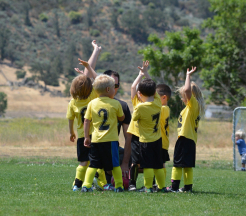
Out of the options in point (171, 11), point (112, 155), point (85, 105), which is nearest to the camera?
point (112, 155)

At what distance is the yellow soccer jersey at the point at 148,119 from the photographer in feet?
18.8

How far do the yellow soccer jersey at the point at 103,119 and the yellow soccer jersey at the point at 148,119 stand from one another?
0.35 metres

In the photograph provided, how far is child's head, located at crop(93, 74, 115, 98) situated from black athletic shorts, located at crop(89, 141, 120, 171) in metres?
0.80

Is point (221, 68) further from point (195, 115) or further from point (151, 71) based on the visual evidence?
point (195, 115)

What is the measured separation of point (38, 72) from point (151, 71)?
5368 cm

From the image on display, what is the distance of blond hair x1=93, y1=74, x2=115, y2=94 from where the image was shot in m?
5.69

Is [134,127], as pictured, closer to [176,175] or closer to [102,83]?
[102,83]

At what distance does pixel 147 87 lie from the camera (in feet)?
19.1

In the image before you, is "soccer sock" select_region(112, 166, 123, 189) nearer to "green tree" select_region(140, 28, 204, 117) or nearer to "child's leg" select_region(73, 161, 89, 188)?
"child's leg" select_region(73, 161, 89, 188)

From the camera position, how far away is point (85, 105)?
6.02 m

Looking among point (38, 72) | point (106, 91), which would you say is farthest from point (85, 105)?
point (38, 72)

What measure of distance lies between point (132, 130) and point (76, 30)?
347 ft

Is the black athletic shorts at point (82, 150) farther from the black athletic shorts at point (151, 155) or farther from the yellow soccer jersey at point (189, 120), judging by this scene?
the yellow soccer jersey at point (189, 120)

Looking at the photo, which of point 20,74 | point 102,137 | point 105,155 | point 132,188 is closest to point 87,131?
point 102,137
